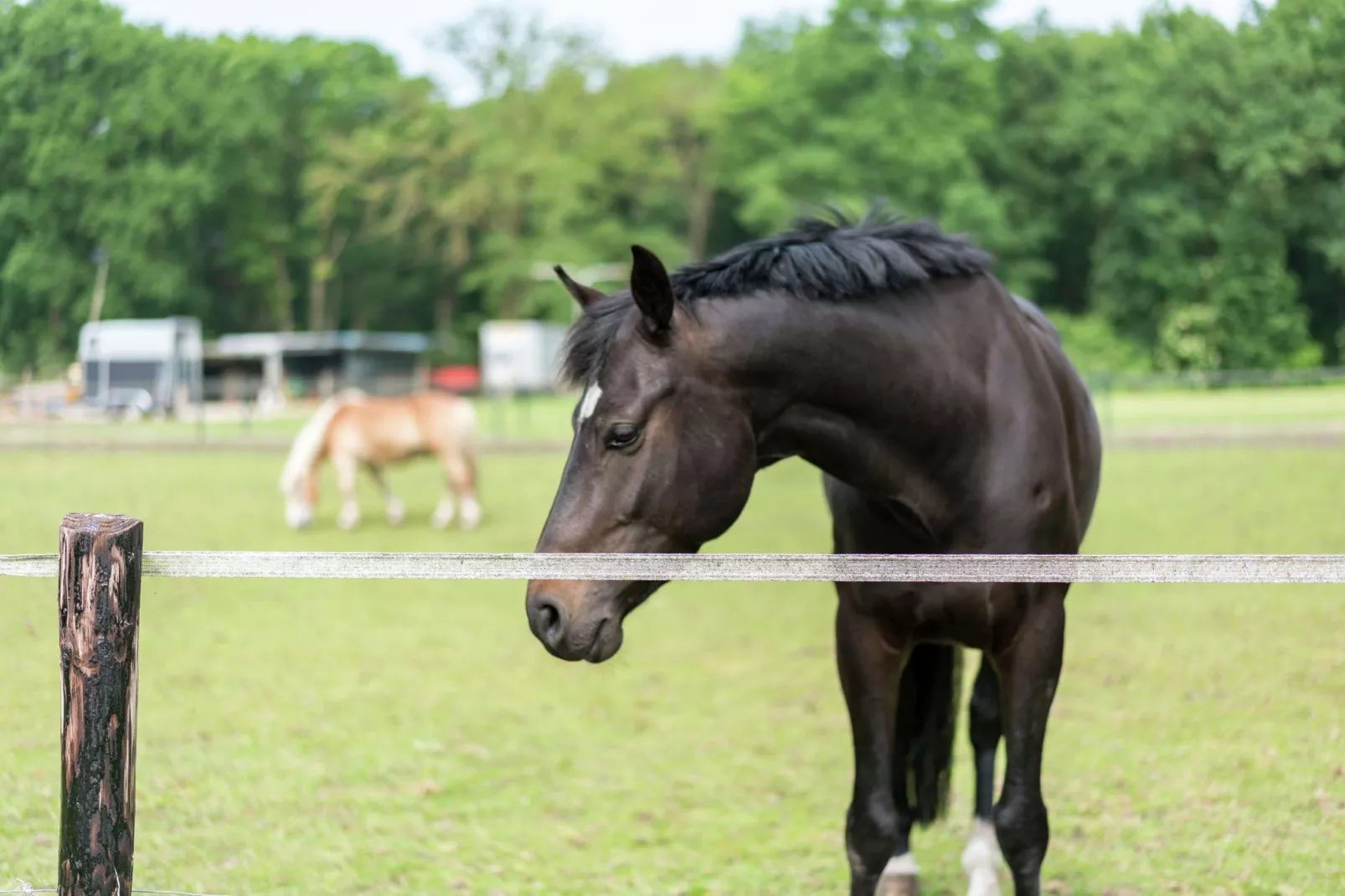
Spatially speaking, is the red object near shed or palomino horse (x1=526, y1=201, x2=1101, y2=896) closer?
palomino horse (x1=526, y1=201, x2=1101, y2=896)

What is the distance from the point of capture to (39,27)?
4.65 metres

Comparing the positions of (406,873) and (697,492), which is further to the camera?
(406,873)

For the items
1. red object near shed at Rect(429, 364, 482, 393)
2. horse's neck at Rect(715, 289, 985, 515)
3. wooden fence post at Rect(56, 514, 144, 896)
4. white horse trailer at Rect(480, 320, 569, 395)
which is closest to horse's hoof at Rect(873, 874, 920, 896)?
horse's neck at Rect(715, 289, 985, 515)

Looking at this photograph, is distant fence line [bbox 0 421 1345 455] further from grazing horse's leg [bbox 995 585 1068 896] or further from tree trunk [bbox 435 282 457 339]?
grazing horse's leg [bbox 995 585 1068 896]

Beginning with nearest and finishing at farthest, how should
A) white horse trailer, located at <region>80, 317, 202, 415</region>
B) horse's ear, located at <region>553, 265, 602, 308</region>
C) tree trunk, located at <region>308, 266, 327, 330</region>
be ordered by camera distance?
horse's ear, located at <region>553, 265, 602, 308</region>
white horse trailer, located at <region>80, 317, 202, 415</region>
tree trunk, located at <region>308, 266, 327, 330</region>

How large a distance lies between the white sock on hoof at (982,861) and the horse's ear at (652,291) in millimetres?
1949

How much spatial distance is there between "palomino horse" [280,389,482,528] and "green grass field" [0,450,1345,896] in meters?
2.81

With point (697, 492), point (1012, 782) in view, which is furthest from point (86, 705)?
point (1012, 782)

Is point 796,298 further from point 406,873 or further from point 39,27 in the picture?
point 39,27

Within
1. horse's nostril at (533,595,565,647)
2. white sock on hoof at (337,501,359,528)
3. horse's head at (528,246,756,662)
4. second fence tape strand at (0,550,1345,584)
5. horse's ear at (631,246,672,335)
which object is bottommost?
white sock on hoof at (337,501,359,528)

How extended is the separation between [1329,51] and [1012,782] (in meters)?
3.52

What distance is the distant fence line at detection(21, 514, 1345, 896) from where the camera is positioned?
2188 millimetres

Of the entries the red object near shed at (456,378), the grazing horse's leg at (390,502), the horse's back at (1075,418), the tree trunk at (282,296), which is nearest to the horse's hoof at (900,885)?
the horse's back at (1075,418)

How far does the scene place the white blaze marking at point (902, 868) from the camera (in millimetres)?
3473
